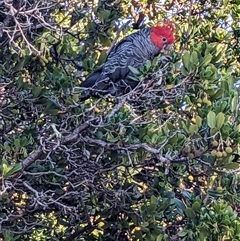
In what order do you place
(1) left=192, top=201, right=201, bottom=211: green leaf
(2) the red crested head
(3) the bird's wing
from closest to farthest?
(1) left=192, top=201, right=201, bottom=211: green leaf, (3) the bird's wing, (2) the red crested head

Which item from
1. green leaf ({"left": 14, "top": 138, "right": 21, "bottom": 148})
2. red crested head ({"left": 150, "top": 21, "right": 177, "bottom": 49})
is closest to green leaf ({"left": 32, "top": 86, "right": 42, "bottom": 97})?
green leaf ({"left": 14, "top": 138, "right": 21, "bottom": 148})

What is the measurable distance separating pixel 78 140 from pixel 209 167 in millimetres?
619

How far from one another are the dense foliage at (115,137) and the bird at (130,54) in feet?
0.34

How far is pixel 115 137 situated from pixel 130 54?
1357 mm

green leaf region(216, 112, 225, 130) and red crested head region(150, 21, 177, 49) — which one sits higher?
green leaf region(216, 112, 225, 130)

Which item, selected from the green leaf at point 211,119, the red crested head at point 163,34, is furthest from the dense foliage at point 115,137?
the red crested head at point 163,34

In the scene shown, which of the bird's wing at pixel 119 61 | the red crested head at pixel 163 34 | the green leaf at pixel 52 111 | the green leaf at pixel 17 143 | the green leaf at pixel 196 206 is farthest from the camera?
the red crested head at pixel 163 34

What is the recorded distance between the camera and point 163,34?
3787 millimetres

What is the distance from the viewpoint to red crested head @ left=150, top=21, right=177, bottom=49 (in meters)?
3.71

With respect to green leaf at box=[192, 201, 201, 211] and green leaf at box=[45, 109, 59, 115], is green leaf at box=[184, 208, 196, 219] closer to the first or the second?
green leaf at box=[192, 201, 201, 211]

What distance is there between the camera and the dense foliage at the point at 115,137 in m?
2.34

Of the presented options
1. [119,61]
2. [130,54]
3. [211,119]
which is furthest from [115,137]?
[130,54]

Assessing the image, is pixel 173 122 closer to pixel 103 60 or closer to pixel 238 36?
pixel 103 60

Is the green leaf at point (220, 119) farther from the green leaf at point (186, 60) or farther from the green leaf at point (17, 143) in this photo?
the green leaf at point (17, 143)
